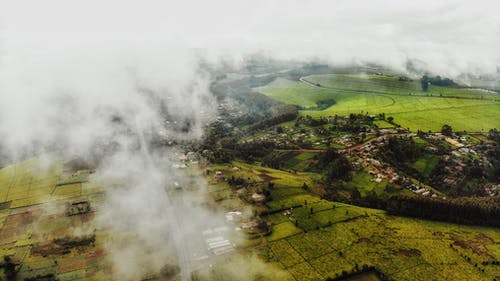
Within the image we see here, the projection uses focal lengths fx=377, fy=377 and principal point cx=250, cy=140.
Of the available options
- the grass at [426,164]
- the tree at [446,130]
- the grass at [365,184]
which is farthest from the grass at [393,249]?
the tree at [446,130]

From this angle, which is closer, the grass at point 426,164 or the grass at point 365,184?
the grass at point 365,184

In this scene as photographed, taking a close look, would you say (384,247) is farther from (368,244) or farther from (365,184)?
(365,184)

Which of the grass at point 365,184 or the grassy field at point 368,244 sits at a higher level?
the grass at point 365,184

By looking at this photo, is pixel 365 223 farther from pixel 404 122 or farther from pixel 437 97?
pixel 437 97

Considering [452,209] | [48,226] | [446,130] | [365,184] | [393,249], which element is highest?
[446,130]

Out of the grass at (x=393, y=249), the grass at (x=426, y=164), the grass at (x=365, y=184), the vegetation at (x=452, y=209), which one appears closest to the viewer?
the grass at (x=393, y=249)

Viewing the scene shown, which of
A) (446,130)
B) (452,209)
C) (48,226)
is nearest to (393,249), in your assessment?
(452,209)

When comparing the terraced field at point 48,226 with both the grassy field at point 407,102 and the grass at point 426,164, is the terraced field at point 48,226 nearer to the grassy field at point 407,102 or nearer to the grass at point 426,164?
the grass at point 426,164

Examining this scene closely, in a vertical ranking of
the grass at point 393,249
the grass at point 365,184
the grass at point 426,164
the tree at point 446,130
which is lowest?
the grass at point 393,249

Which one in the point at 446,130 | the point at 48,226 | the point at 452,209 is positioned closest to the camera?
the point at 48,226
